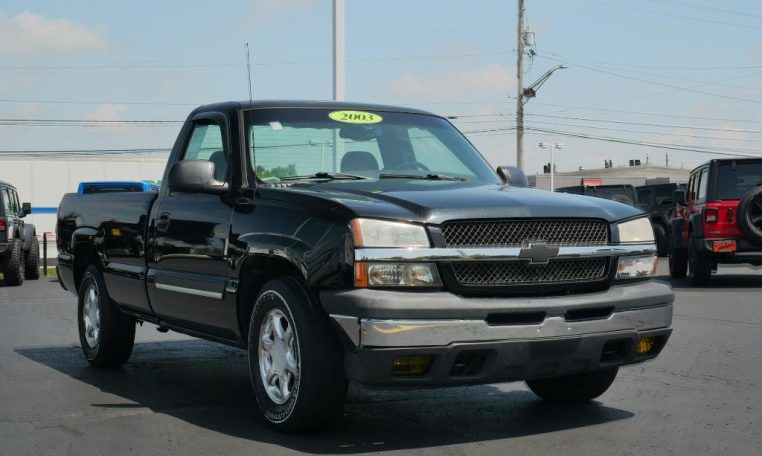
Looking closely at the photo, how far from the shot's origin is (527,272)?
17.6ft

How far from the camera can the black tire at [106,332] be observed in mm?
8086

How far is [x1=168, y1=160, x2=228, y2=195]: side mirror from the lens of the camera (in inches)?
248

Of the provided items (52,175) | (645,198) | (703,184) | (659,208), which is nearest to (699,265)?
(703,184)

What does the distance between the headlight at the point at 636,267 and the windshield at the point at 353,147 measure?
1241 millimetres

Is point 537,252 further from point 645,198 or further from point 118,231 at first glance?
point 645,198

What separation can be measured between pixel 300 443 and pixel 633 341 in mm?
1762

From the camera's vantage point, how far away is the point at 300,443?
5445 millimetres

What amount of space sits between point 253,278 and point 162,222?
1.30 m

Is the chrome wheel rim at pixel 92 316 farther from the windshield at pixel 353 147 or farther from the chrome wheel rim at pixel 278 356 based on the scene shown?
the chrome wheel rim at pixel 278 356

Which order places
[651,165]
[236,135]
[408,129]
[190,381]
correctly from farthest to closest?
[651,165]
[190,381]
[408,129]
[236,135]

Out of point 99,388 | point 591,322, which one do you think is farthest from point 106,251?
point 591,322

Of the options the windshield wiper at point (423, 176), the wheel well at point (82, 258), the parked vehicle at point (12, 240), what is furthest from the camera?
the parked vehicle at point (12, 240)

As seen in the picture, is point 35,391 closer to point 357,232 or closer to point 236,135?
point 236,135

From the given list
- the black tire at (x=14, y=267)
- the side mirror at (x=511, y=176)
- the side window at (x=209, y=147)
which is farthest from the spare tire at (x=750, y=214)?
the black tire at (x=14, y=267)
